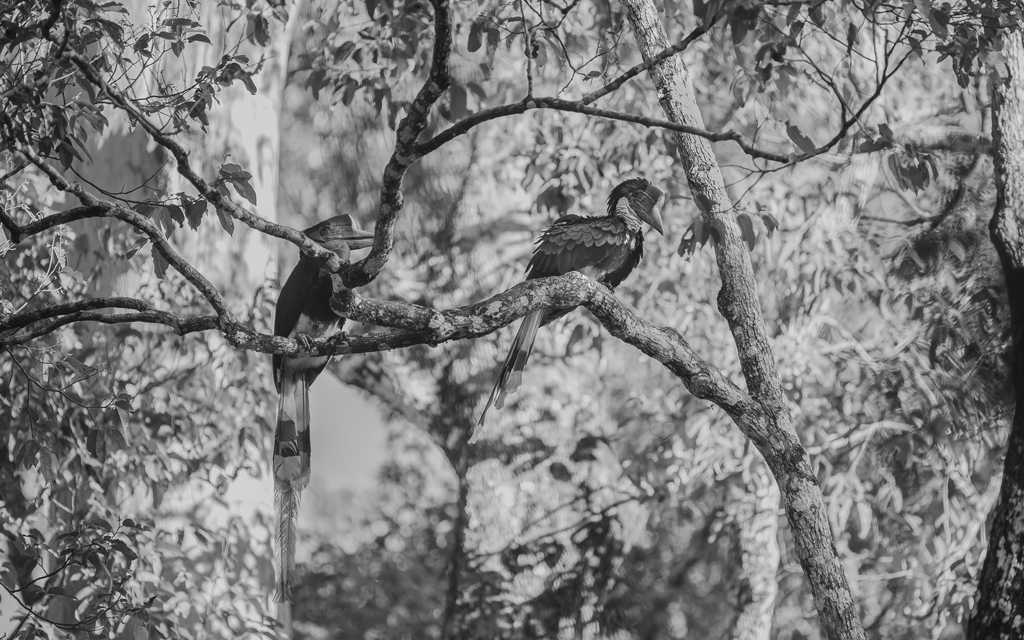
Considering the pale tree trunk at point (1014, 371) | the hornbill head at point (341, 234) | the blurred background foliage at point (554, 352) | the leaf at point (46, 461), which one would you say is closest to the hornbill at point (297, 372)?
the hornbill head at point (341, 234)

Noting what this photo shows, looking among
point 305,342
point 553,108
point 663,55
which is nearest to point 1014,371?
point 663,55

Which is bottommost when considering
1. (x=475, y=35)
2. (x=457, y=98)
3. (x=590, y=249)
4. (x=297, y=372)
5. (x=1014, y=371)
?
(x=1014, y=371)

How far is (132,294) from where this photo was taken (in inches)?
147

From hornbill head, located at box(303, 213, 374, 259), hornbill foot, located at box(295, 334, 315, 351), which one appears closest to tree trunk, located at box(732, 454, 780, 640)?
hornbill head, located at box(303, 213, 374, 259)

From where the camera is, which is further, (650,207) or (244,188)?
(650,207)

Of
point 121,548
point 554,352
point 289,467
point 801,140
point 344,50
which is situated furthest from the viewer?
point 554,352

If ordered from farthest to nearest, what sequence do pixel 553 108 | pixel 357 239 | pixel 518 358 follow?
pixel 357 239 → pixel 518 358 → pixel 553 108

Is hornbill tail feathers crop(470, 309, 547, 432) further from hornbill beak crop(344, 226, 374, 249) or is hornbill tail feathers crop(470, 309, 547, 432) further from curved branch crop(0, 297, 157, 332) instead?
curved branch crop(0, 297, 157, 332)

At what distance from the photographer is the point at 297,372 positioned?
3229 millimetres

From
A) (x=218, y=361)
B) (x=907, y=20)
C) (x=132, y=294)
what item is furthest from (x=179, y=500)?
(x=907, y=20)

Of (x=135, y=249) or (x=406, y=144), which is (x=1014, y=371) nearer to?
(x=406, y=144)

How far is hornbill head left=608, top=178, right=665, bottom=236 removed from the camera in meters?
3.47

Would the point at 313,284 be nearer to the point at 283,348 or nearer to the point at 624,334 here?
the point at 283,348

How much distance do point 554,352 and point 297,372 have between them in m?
1.84
